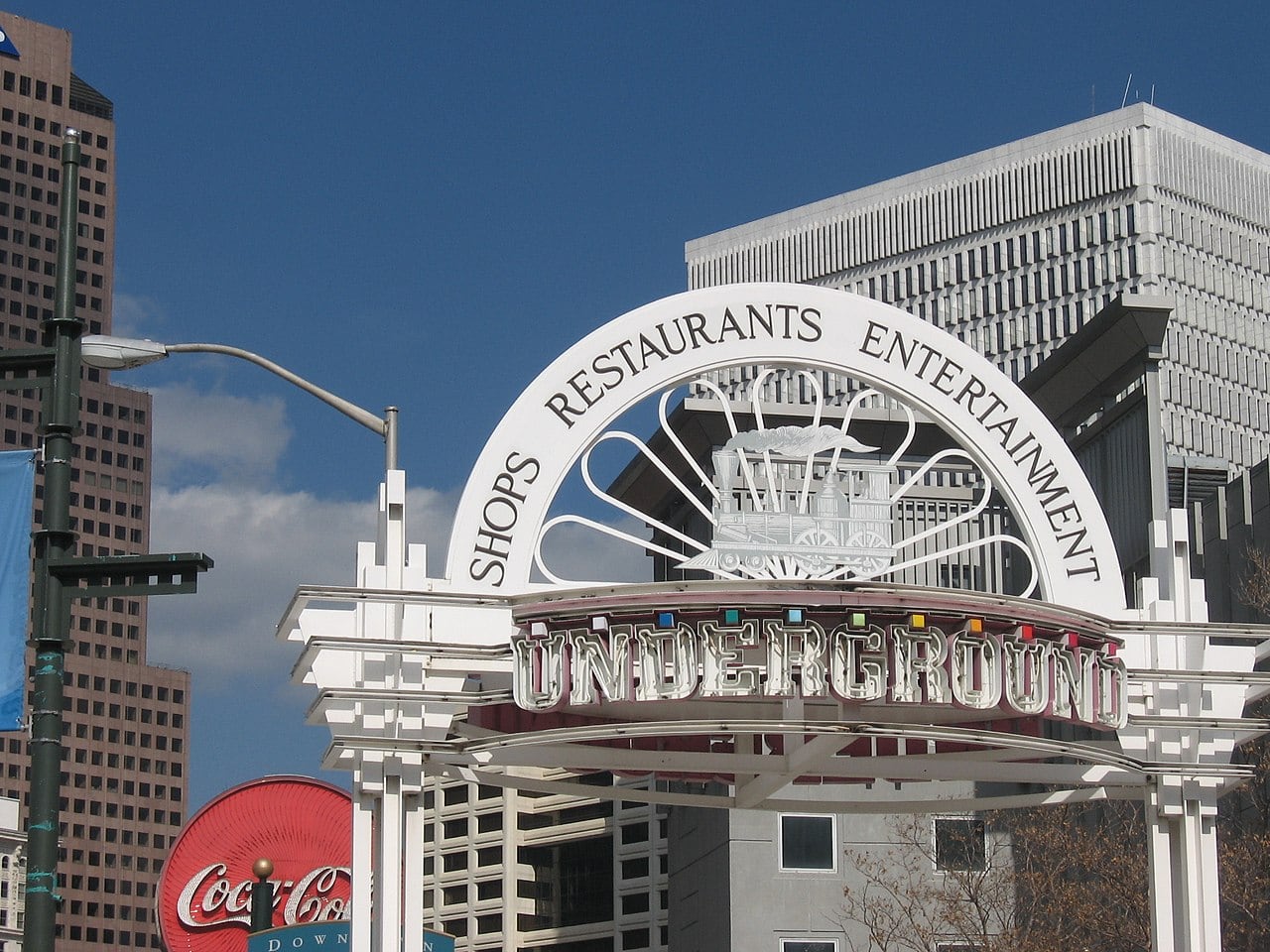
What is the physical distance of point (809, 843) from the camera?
63688 mm

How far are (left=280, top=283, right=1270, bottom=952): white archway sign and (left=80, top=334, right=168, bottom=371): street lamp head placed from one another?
3.42 m

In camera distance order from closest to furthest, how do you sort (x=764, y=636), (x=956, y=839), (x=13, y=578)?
1. (x=13, y=578)
2. (x=764, y=636)
3. (x=956, y=839)

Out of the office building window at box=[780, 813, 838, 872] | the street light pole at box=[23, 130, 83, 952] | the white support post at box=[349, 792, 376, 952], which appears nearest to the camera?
the street light pole at box=[23, 130, 83, 952]

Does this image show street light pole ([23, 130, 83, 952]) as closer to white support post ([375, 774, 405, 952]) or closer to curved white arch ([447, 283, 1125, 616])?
white support post ([375, 774, 405, 952])

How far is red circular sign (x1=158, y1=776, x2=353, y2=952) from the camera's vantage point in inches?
1378

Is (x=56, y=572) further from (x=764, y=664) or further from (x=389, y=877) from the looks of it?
(x=764, y=664)

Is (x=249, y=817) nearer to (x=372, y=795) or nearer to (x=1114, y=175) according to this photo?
(x=372, y=795)

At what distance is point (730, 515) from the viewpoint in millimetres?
23656

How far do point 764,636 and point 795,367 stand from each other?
4117 mm

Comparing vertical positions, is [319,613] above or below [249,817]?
above

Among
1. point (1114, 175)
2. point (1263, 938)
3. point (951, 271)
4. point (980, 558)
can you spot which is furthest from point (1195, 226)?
point (1263, 938)

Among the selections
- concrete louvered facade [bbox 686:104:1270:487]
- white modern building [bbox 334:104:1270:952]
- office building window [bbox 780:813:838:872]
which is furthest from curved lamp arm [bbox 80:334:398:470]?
concrete louvered facade [bbox 686:104:1270:487]

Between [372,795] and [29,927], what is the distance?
25.8 feet

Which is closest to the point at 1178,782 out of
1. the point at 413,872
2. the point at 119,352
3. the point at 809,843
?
the point at 413,872
